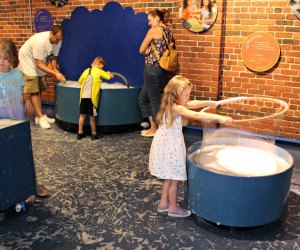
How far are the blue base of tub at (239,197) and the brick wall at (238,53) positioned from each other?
201 centimetres

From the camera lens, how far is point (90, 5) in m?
6.02

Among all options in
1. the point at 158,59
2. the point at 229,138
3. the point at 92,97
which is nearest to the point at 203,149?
the point at 229,138

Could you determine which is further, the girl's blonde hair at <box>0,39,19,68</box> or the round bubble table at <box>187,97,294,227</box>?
the girl's blonde hair at <box>0,39,19,68</box>

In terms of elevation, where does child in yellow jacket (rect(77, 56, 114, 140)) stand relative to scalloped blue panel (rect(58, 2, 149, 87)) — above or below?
below

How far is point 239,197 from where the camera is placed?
2.70m

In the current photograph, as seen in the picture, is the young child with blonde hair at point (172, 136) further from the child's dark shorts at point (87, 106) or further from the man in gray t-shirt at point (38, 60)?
the man in gray t-shirt at point (38, 60)

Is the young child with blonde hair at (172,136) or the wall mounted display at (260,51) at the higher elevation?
the wall mounted display at (260,51)

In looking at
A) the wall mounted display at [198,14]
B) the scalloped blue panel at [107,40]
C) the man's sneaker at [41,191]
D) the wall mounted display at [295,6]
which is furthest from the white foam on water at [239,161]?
the scalloped blue panel at [107,40]

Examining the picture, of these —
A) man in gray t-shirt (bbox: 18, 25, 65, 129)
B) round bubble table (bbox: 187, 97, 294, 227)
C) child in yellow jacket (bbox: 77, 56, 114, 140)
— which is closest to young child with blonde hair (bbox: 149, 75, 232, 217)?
round bubble table (bbox: 187, 97, 294, 227)

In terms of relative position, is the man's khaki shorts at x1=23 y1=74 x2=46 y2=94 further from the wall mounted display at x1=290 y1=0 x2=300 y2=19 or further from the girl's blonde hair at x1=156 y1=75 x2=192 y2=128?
the wall mounted display at x1=290 y1=0 x2=300 y2=19

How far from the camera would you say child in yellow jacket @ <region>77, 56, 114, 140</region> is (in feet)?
16.5

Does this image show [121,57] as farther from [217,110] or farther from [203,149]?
[203,149]

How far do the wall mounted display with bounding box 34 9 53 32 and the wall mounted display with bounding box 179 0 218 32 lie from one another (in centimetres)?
256

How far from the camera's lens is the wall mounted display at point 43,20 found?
21.2 ft
